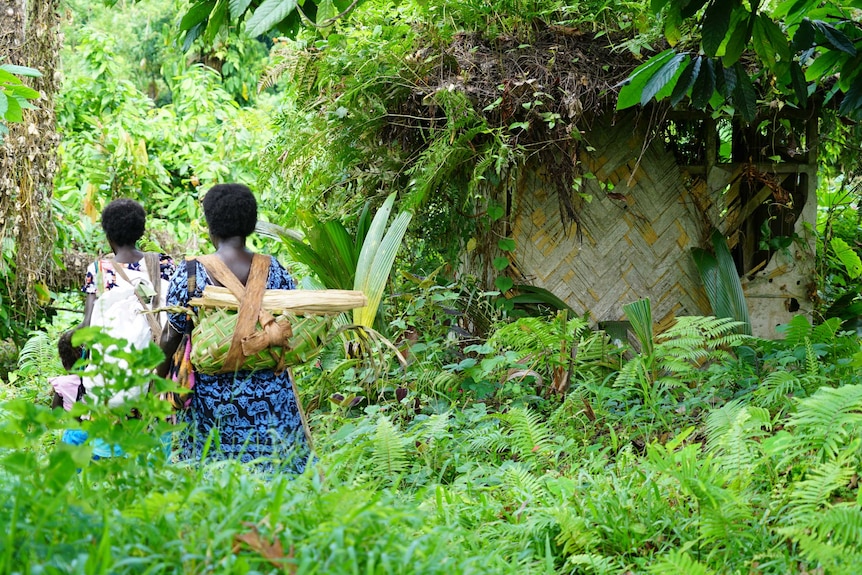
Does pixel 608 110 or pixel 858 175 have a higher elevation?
pixel 608 110

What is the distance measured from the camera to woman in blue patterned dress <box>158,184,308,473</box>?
356 centimetres

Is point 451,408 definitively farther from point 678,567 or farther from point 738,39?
point 738,39

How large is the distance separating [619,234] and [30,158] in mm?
4309

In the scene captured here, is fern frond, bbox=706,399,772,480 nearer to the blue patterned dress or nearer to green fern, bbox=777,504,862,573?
green fern, bbox=777,504,862,573

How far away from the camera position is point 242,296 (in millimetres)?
3445

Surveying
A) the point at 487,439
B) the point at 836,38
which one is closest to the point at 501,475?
the point at 487,439

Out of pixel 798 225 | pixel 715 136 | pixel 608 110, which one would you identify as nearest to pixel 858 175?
pixel 798 225

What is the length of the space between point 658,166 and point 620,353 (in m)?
1.45

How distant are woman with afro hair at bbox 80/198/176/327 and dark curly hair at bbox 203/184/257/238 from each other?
0.73m

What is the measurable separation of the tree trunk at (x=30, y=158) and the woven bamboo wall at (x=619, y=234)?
11.9 ft

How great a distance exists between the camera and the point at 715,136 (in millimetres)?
6180

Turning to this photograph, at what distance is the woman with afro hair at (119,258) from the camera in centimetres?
412

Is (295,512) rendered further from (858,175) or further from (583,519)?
(858,175)

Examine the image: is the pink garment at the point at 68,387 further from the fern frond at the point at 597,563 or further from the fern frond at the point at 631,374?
the fern frond at the point at 631,374
